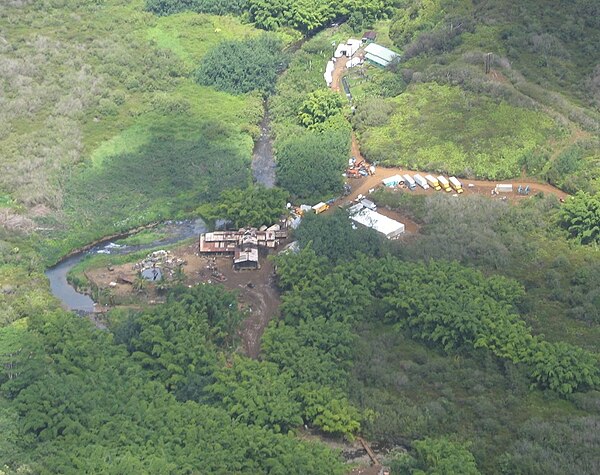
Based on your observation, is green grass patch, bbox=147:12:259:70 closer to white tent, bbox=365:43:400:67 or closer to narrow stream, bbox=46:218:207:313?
white tent, bbox=365:43:400:67

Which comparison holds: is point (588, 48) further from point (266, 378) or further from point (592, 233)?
point (266, 378)

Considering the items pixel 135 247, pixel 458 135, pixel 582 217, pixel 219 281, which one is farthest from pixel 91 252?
pixel 582 217

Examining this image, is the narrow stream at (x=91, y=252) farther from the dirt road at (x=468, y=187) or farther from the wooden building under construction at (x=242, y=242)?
the dirt road at (x=468, y=187)

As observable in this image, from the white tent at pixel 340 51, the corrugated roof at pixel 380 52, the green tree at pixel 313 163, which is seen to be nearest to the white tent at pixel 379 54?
the corrugated roof at pixel 380 52

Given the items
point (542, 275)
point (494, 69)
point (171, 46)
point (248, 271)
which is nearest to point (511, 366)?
point (542, 275)

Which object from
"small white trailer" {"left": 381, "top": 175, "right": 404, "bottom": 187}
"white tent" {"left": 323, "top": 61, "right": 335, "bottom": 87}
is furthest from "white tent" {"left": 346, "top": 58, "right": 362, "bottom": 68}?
"small white trailer" {"left": 381, "top": 175, "right": 404, "bottom": 187}

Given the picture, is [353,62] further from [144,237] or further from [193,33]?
[144,237]
